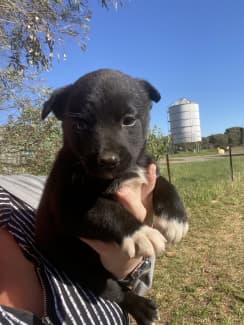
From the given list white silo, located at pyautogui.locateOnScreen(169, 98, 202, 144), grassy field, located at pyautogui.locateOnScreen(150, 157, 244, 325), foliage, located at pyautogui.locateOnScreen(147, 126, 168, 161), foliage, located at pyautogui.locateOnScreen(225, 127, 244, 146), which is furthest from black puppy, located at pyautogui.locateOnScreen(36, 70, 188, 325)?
foliage, located at pyautogui.locateOnScreen(225, 127, 244, 146)

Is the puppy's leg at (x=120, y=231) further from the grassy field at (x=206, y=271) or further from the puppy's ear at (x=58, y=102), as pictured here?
the grassy field at (x=206, y=271)

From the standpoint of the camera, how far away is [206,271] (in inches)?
224

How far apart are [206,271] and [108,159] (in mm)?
4398

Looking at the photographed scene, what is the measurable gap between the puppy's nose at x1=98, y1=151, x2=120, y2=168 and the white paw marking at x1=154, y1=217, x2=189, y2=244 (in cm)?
47

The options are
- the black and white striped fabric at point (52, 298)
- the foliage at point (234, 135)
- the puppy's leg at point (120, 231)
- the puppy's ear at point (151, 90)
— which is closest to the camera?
the black and white striped fabric at point (52, 298)

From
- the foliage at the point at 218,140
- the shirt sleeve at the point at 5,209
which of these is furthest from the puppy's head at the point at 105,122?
the foliage at the point at 218,140

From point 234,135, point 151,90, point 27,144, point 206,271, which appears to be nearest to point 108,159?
point 151,90

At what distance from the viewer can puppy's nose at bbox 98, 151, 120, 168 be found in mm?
1697

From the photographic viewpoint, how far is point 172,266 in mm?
5938

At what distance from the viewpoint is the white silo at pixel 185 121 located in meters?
58.7

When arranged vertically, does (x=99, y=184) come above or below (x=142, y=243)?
above

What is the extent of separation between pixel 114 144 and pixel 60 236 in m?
0.53

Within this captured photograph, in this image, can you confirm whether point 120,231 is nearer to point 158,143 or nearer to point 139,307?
point 139,307

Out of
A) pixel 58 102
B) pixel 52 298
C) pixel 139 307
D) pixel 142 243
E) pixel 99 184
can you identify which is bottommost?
pixel 139 307
